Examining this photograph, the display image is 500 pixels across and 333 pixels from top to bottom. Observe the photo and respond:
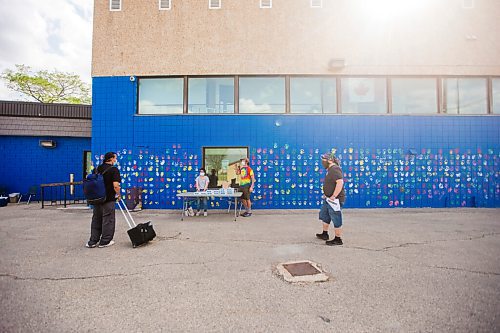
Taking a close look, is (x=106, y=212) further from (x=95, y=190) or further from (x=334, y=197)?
(x=334, y=197)

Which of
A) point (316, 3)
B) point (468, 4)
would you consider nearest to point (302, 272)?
point (316, 3)

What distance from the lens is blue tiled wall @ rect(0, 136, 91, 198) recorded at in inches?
540

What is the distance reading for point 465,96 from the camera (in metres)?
10.8

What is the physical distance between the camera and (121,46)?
10.7 meters

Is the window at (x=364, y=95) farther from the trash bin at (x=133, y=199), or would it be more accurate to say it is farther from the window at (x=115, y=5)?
the window at (x=115, y=5)

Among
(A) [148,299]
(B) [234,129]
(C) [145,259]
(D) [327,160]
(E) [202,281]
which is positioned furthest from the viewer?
(B) [234,129]

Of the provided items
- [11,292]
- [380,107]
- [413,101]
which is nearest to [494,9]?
[413,101]

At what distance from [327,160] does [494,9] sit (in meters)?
11.3

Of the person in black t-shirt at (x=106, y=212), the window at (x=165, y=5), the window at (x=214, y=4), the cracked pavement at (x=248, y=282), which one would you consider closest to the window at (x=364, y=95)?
the cracked pavement at (x=248, y=282)

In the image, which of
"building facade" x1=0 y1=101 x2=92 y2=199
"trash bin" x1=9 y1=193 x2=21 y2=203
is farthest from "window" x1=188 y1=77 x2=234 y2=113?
"trash bin" x1=9 y1=193 x2=21 y2=203

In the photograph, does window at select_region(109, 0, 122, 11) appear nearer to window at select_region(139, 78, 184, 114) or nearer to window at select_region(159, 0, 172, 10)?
window at select_region(159, 0, 172, 10)

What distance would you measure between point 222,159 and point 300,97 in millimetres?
3816

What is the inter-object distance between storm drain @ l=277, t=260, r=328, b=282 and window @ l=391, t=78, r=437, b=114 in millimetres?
8825

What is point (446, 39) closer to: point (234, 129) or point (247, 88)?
point (247, 88)
